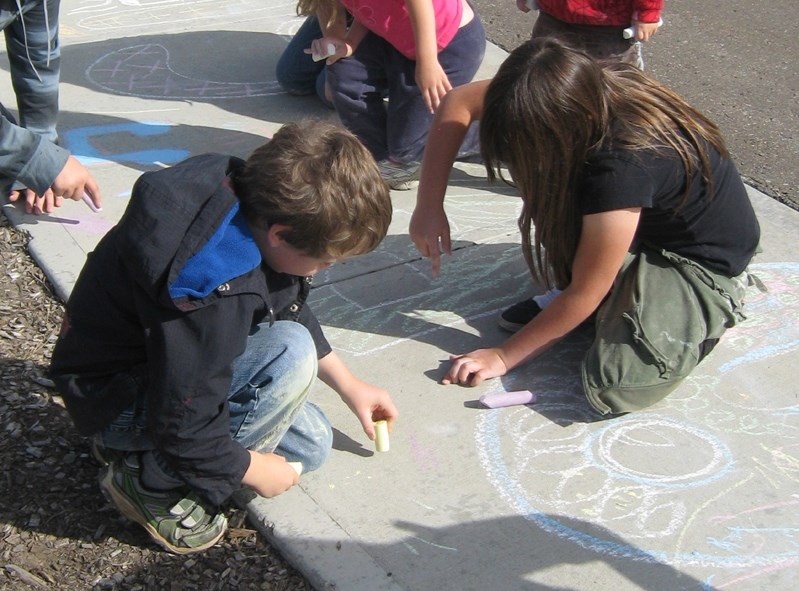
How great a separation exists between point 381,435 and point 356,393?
0.41ft

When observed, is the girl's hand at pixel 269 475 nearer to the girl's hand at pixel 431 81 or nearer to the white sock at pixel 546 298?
the white sock at pixel 546 298

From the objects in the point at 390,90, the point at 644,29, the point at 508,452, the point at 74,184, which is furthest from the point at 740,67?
the point at 74,184

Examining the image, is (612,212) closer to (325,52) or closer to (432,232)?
(432,232)

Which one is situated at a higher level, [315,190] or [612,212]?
[315,190]

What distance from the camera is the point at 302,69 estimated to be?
4699mm

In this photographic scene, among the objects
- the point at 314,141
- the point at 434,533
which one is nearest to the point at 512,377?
the point at 434,533

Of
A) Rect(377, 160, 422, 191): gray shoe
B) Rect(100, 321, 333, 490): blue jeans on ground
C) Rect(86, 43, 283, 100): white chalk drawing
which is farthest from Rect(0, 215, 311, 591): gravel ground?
Rect(86, 43, 283, 100): white chalk drawing

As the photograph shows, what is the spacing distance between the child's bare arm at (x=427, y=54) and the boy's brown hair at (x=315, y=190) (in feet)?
5.52

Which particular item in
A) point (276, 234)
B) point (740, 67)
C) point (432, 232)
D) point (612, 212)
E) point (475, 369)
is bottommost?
point (475, 369)

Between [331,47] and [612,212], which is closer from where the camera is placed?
[612,212]

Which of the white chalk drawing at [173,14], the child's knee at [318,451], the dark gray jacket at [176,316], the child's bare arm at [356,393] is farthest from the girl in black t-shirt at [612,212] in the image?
the white chalk drawing at [173,14]

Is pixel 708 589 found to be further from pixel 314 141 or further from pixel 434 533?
pixel 314 141

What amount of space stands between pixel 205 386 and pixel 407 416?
0.84 m

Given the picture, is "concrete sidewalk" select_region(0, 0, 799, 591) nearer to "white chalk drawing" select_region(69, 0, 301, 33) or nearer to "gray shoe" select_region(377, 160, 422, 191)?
"gray shoe" select_region(377, 160, 422, 191)
